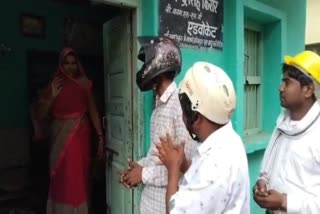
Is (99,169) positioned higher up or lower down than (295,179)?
lower down

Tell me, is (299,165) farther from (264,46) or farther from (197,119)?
(264,46)

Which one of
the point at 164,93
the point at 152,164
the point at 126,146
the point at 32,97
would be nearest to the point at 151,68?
the point at 164,93

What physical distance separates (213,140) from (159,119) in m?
0.70

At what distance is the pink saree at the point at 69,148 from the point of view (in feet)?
10.7

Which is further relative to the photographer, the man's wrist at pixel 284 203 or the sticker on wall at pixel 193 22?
the sticker on wall at pixel 193 22

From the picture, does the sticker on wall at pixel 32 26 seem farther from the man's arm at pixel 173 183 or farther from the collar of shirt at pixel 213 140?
the collar of shirt at pixel 213 140

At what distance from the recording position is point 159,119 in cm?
208

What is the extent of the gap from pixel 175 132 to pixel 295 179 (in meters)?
0.68

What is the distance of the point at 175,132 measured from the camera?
6.55ft

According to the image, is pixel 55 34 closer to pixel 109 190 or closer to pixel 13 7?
pixel 13 7

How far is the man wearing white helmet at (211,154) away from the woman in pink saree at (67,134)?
1.96 metres

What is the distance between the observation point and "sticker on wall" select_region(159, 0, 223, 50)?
2.78 metres

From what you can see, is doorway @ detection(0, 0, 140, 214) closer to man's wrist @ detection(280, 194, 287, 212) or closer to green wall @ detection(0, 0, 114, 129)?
green wall @ detection(0, 0, 114, 129)

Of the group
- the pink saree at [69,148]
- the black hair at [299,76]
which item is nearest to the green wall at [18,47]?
the pink saree at [69,148]
